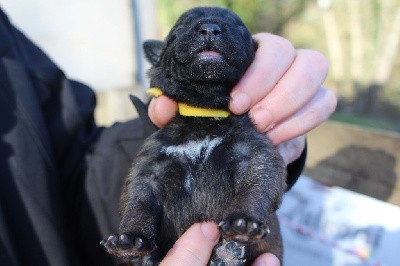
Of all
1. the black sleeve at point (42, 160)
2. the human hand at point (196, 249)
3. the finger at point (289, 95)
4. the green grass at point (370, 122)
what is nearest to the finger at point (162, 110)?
the finger at point (289, 95)

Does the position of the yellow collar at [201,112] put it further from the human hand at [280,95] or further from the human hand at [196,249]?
the human hand at [196,249]

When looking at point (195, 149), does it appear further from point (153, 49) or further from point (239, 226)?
point (153, 49)

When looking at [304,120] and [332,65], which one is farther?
[332,65]

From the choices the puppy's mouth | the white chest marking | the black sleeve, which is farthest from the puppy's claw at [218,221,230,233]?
the black sleeve

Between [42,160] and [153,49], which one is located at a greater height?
[153,49]

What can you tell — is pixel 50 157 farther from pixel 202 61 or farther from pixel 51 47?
pixel 51 47

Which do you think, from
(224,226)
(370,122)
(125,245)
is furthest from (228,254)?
(370,122)
